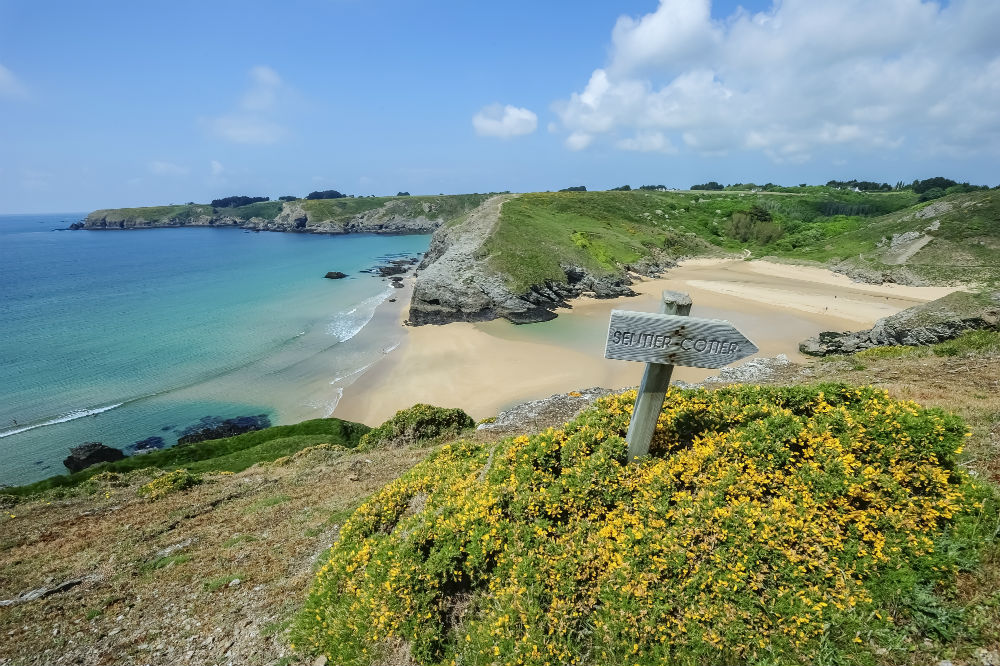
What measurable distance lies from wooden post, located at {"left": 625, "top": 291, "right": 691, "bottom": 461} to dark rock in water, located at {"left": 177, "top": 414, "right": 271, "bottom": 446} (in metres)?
29.3

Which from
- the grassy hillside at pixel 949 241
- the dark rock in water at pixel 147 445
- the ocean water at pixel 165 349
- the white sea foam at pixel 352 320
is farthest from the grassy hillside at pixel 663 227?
the dark rock in water at pixel 147 445

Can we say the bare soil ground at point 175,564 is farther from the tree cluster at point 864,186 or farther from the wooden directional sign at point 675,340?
the tree cluster at point 864,186

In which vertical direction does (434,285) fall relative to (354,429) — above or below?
above

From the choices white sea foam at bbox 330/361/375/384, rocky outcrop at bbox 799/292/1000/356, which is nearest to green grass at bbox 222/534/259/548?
white sea foam at bbox 330/361/375/384

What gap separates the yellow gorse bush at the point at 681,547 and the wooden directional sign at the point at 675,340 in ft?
6.87

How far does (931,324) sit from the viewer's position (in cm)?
2936

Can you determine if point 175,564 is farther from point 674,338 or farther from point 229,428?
point 229,428

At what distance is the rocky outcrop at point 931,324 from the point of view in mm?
27172

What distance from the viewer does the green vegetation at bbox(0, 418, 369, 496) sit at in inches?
770

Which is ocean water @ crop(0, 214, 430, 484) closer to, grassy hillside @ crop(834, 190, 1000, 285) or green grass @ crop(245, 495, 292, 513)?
green grass @ crop(245, 495, 292, 513)

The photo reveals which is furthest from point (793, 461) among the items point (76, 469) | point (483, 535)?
point (76, 469)

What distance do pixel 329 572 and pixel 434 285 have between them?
47.0 m

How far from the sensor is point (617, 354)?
6.64 metres

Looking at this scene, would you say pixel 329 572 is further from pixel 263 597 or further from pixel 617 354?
pixel 617 354
